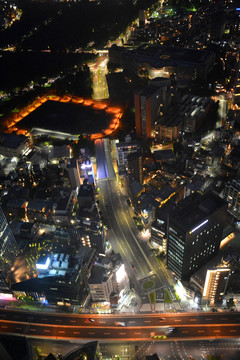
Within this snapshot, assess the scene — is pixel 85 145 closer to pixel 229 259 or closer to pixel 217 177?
pixel 217 177

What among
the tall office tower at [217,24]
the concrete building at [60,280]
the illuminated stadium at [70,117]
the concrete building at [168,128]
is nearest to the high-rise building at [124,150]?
the concrete building at [168,128]

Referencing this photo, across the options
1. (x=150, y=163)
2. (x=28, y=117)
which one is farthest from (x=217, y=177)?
(x=28, y=117)

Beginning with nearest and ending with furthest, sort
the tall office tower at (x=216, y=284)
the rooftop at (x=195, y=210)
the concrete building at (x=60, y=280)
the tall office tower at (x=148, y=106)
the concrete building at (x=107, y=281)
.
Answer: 1. the rooftop at (x=195, y=210)
2. the tall office tower at (x=216, y=284)
3. the concrete building at (x=60, y=280)
4. the concrete building at (x=107, y=281)
5. the tall office tower at (x=148, y=106)

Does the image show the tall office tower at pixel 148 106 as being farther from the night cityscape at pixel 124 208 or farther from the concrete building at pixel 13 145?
the concrete building at pixel 13 145

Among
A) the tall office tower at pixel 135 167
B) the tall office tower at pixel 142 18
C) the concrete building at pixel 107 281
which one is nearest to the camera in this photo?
the concrete building at pixel 107 281

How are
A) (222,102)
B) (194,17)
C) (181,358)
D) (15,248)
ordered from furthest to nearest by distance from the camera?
(194,17) < (222,102) < (15,248) < (181,358)

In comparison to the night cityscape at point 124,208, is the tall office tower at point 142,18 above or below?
above

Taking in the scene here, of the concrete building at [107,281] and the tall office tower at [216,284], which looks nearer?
the tall office tower at [216,284]
